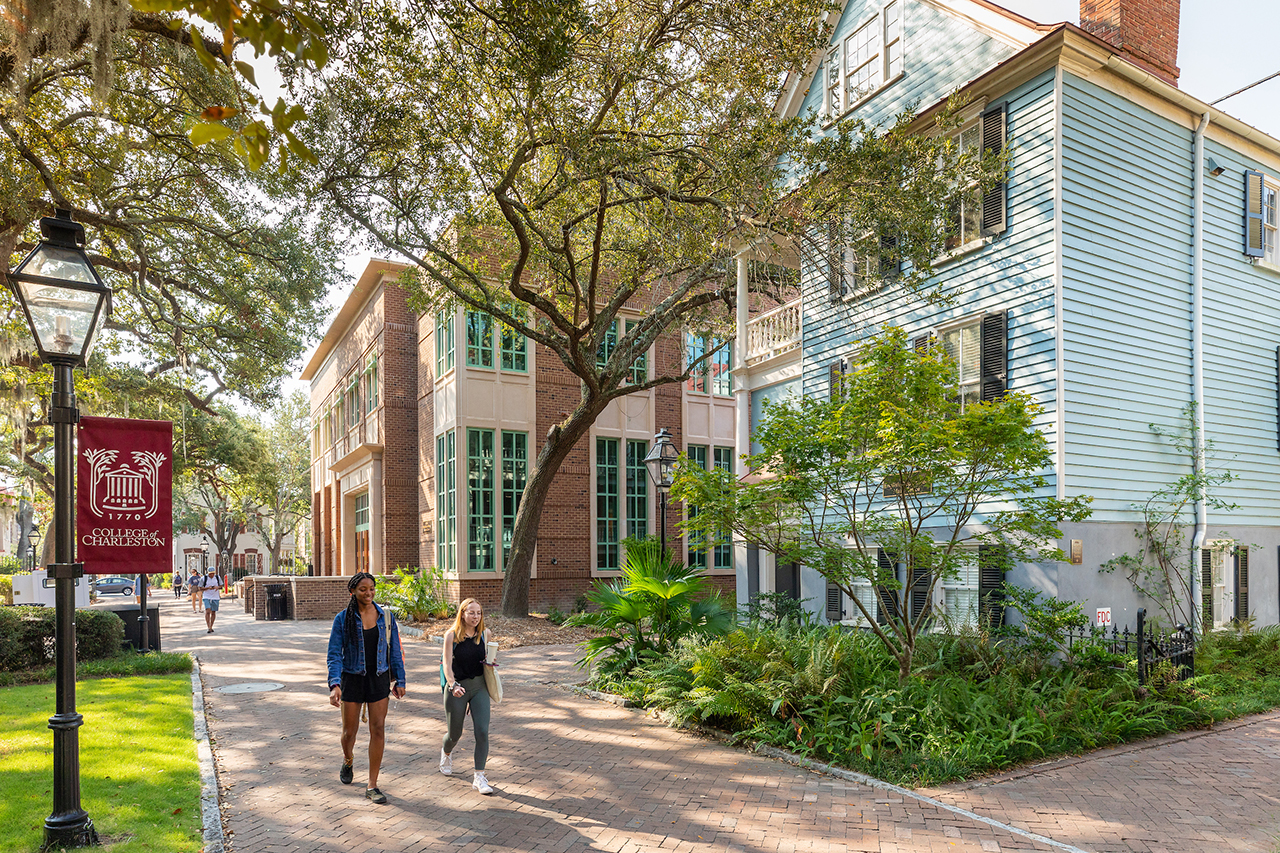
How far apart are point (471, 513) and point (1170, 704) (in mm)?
15909

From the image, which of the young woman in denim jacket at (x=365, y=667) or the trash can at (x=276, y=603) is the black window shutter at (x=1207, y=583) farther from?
the trash can at (x=276, y=603)

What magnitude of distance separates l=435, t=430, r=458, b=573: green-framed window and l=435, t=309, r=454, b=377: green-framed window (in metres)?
1.81

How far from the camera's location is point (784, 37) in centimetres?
1208

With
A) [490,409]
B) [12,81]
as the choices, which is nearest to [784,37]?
[12,81]

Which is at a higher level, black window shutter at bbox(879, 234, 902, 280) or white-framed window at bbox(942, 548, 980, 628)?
black window shutter at bbox(879, 234, 902, 280)

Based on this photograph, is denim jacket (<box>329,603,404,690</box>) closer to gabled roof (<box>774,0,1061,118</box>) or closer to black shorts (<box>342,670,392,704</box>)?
black shorts (<box>342,670,392,704</box>)

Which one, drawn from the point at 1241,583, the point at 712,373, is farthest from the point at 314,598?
the point at 1241,583

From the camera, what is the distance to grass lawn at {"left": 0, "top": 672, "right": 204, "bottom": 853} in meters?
5.82

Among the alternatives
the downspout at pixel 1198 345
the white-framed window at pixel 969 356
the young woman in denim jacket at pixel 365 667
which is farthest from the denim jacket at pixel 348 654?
the downspout at pixel 1198 345

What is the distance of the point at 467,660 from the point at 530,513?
11.1m

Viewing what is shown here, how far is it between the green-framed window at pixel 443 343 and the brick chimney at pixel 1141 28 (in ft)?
49.6

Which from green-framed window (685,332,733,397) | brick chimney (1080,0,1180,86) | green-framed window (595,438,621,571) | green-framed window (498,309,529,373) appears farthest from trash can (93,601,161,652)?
brick chimney (1080,0,1180,86)

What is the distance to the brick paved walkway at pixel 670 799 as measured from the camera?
5.93m

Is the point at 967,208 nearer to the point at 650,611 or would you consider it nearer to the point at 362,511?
the point at 650,611
